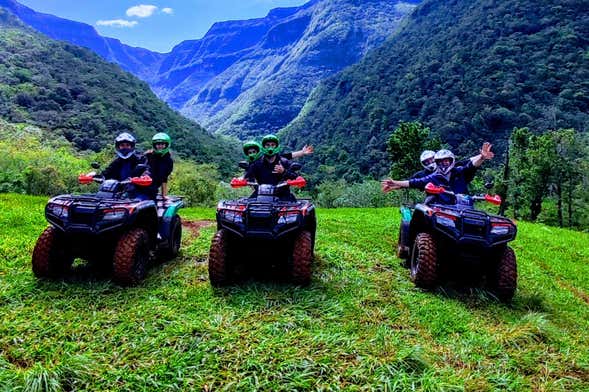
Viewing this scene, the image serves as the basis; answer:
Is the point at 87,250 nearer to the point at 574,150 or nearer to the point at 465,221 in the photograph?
the point at 465,221

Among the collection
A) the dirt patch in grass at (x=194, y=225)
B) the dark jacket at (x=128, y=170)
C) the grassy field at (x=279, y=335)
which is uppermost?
the dark jacket at (x=128, y=170)

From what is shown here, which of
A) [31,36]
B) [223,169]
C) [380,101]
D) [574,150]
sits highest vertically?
[31,36]

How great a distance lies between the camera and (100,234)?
5.28 metres

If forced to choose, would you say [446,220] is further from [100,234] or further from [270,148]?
[100,234]

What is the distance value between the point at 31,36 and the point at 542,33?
9810cm

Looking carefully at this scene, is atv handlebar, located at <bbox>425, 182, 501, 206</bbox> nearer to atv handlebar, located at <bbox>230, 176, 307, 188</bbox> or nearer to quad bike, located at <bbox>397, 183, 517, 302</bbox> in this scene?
quad bike, located at <bbox>397, 183, 517, 302</bbox>

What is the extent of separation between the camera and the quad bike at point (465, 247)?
18.7ft

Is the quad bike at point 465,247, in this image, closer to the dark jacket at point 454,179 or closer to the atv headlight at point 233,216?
the dark jacket at point 454,179

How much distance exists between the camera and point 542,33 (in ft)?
235

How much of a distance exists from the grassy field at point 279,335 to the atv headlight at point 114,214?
0.87 meters

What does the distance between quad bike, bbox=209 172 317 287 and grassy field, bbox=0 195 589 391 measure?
0.30 meters

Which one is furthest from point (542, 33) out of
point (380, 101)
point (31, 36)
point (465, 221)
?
point (31, 36)

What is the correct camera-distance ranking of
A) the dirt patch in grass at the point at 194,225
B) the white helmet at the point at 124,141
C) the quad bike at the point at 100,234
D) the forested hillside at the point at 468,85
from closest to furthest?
the quad bike at the point at 100,234
the white helmet at the point at 124,141
the dirt patch in grass at the point at 194,225
the forested hillside at the point at 468,85

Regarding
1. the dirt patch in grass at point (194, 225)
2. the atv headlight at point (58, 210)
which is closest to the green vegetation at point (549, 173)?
the dirt patch in grass at point (194, 225)
